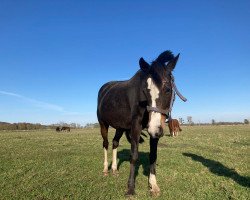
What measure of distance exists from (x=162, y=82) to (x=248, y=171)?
548 cm

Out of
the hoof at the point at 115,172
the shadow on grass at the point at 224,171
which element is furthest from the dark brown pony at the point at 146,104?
the shadow on grass at the point at 224,171

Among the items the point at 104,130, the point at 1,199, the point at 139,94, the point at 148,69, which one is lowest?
the point at 1,199

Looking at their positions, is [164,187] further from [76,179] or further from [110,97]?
[110,97]

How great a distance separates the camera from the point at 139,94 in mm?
7199

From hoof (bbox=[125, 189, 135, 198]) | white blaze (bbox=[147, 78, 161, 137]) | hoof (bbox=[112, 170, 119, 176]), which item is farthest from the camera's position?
hoof (bbox=[112, 170, 119, 176])

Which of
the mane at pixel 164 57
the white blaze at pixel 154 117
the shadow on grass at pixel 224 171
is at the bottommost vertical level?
the shadow on grass at pixel 224 171

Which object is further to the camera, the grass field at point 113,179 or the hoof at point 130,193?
the grass field at point 113,179

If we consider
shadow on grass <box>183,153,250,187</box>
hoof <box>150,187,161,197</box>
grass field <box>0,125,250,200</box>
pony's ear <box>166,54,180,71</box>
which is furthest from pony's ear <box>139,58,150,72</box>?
shadow on grass <box>183,153,250,187</box>

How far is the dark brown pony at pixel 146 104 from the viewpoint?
622 centimetres

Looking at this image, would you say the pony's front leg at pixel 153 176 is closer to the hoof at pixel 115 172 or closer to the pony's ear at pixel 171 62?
the pony's ear at pixel 171 62

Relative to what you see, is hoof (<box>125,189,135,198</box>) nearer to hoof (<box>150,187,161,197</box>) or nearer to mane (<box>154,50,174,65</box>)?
hoof (<box>150,187,161,197</box>)

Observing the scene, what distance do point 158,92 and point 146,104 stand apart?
2.45 feet

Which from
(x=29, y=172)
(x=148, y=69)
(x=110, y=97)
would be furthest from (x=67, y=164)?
(x=148, y=69)

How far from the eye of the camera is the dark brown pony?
20.4 feet
